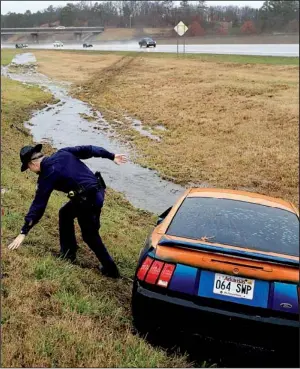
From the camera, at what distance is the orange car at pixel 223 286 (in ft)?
11.6

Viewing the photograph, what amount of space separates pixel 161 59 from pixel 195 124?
3153cm

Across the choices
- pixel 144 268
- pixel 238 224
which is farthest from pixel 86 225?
pixel 238 224

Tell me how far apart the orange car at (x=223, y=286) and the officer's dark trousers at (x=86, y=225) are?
3.50 feet

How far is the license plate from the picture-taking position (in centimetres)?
358

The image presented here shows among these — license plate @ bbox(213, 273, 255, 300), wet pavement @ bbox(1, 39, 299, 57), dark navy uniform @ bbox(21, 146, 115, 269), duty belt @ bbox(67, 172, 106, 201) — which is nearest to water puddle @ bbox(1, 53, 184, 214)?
dark navy uniform @ bbox(21, 146, 115, 269)

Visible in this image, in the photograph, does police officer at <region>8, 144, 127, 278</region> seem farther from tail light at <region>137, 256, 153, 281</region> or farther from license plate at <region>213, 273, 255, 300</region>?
license plate at <region>213, 273, 255, 300</region>

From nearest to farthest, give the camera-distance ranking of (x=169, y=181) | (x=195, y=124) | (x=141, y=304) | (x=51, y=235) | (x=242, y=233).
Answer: (x=141, y=304)
(x=242, y=233)
(x=51, y=235)
(x=169, y=181)
(x=195, y=124)

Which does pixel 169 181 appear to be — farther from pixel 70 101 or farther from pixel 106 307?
pixel 70 101

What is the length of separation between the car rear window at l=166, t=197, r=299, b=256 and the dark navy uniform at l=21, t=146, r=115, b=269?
3.32ft

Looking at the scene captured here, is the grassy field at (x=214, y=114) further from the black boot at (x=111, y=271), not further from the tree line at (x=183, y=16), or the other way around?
the black boot at (x=111, y=271)

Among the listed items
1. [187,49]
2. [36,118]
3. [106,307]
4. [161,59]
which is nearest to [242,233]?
[106,307]

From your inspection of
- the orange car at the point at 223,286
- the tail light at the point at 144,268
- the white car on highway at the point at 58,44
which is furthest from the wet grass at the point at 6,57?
the orange car at the point at 223,286

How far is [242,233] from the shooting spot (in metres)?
4.19

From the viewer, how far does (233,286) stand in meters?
3.61
